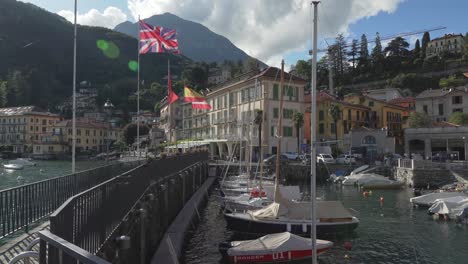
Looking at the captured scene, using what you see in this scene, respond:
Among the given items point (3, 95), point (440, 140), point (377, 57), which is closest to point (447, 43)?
point (377, 57)

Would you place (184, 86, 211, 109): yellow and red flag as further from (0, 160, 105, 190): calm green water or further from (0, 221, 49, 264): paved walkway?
(0, 221, 49, 264): paved walkway

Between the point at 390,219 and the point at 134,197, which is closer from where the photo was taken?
the point at 134,197

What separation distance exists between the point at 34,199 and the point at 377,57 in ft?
473

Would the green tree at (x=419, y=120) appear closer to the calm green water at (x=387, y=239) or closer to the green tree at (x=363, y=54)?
the calm green water at (x=387, y=239)

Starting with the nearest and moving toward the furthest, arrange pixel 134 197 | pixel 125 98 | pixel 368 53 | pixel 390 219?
pixel 134 197 → pixel 390 219 → pixel 368 53 → pixel 125 98

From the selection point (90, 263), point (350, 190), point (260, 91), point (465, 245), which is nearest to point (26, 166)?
point (260, 91)

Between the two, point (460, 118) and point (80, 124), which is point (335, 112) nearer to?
point (460, 118)

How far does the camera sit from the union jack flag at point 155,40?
30953 millimetres

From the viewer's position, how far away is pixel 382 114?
87312 mm

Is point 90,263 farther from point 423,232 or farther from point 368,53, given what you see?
point 368,53

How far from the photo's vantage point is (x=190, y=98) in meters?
41.2

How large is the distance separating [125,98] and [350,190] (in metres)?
166

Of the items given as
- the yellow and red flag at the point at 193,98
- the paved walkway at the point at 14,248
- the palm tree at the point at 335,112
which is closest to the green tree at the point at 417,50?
the palm tree at the point at 335,112

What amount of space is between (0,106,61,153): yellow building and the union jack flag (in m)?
122
